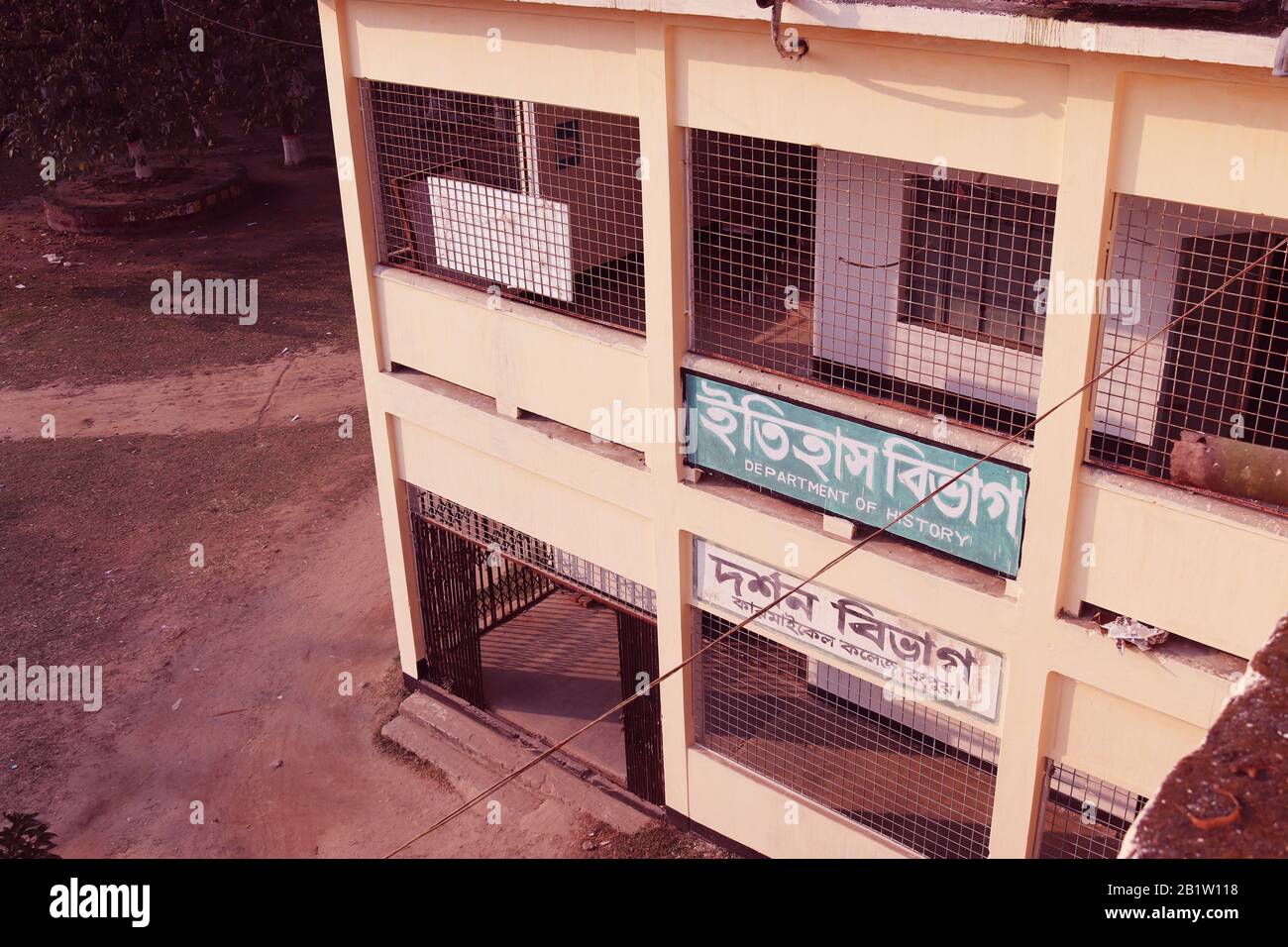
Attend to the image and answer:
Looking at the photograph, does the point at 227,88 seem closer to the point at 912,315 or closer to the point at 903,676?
the point at 912,315

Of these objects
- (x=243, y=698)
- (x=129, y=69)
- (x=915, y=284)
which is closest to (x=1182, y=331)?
(x=915, y=284)

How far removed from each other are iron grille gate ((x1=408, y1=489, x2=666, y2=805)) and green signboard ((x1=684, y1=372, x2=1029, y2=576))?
1720 mm

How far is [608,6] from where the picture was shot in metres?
7.20

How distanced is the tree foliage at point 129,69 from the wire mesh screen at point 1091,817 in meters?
18.3

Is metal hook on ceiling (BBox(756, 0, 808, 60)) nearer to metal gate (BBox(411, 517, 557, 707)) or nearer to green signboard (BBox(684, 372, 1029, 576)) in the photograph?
green signboard (BBox(684, 372, 1029, 576))

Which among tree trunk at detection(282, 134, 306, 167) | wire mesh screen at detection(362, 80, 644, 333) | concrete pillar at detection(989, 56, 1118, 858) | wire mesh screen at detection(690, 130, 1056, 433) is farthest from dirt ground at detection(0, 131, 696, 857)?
tree trunk at detection(282, 134, 306, 167)

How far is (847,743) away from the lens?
10.1 metres

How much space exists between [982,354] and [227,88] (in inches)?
713

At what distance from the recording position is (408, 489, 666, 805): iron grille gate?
31.4ft

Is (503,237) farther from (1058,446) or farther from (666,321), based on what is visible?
(1058,446)

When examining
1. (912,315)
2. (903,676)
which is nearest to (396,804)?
(903,676)
